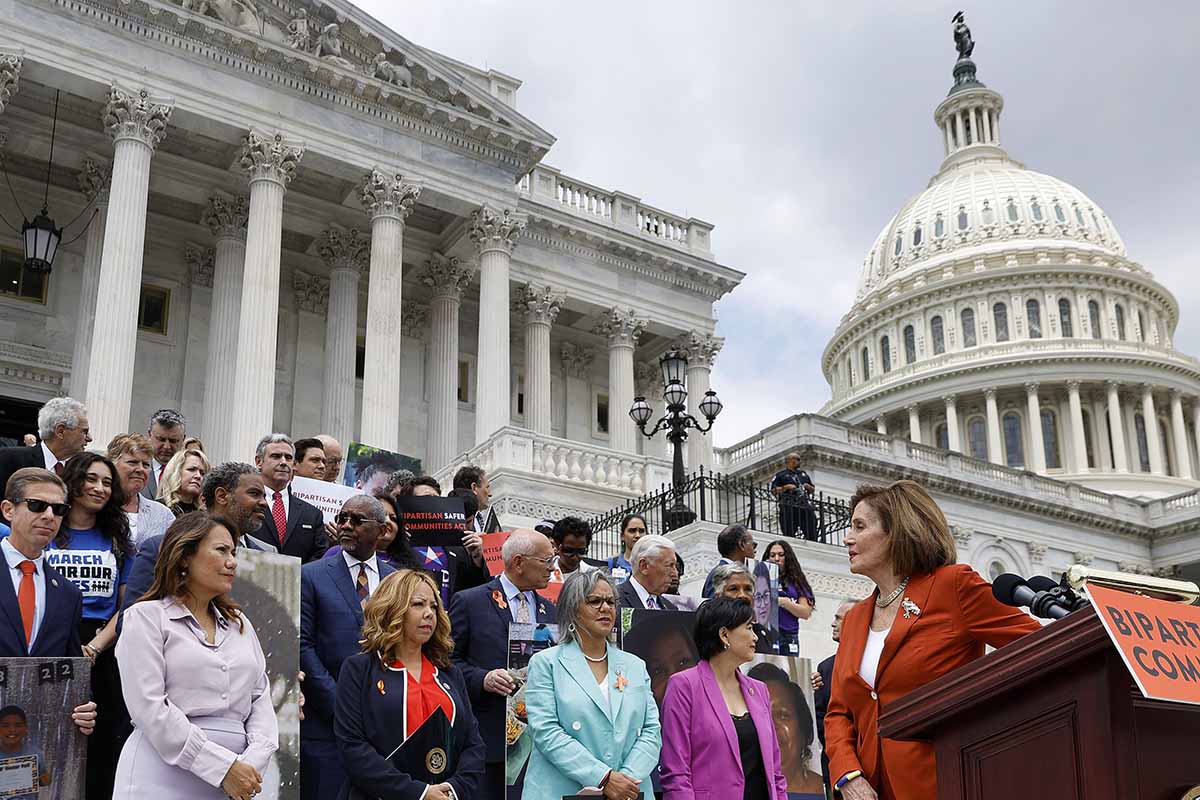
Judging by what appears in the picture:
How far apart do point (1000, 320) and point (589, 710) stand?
89.1 metres

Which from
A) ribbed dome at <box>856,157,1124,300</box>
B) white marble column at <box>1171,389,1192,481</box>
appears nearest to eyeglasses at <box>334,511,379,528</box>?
white marble column at <box>1171,389,1192,481</box>

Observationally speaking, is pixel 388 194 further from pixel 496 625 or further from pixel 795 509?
pixel 496 625

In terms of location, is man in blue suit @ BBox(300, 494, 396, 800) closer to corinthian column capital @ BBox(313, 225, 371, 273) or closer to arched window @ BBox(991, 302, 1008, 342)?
corinthian column capital @ BBox(313, 225, 371, 273)

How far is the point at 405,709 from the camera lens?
21.5 feet

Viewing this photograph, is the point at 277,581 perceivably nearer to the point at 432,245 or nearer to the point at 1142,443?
the point at 432,245

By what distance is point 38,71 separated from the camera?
26.4 metres

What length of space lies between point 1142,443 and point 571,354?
2310 inches

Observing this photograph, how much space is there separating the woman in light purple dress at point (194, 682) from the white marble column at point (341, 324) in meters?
25.8

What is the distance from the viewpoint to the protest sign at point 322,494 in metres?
10.3

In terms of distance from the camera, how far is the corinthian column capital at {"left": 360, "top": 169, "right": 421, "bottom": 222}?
30.5m

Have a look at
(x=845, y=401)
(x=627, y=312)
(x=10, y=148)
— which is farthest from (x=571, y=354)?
(x=845, y=401)

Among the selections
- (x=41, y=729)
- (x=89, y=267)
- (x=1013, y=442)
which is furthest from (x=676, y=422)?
(x=1013, y=442)

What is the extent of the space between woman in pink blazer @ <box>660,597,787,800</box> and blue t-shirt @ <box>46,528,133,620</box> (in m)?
3.49

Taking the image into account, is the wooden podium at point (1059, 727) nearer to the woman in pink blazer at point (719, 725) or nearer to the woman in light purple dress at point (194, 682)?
the woman in light purple dress at point (194, 682)
